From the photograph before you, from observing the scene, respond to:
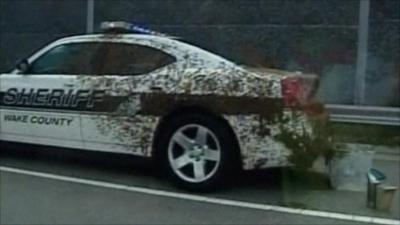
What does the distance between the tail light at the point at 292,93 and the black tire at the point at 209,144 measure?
639 millimetres

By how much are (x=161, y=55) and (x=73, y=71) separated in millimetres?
1056

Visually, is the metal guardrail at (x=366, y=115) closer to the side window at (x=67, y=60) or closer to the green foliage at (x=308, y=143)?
the green foliage at (x=308, y=143)

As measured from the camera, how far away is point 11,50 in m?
13.9

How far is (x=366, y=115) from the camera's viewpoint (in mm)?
9789

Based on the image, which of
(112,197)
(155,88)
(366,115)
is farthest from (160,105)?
(366,115)

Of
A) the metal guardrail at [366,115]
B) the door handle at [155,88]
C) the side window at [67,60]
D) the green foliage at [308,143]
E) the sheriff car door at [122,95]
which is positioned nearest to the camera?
the green foliage at [308,143]

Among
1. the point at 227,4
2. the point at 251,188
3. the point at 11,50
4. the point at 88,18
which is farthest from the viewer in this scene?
the point at 11,50

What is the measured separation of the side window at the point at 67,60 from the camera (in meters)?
7.17

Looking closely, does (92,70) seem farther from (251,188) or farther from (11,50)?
(11,50)

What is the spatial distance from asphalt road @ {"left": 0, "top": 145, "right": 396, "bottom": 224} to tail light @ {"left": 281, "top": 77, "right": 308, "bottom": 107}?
35.6 inches

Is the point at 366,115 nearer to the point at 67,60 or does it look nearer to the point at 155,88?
the point at 155,88

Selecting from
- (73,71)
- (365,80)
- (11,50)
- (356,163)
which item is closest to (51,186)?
(73,71)

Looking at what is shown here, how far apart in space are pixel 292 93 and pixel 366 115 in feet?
12.6

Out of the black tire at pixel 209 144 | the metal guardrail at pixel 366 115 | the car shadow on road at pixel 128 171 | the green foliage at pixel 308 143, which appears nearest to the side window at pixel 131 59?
the black tire at pixel 209 144
